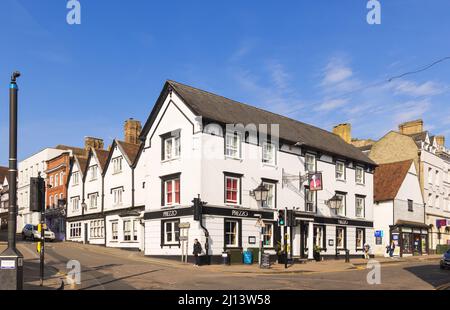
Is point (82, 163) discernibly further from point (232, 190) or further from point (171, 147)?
point (232, 190)

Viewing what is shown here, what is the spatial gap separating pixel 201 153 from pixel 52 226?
109ft

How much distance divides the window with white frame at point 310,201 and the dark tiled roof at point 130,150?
48.8ft

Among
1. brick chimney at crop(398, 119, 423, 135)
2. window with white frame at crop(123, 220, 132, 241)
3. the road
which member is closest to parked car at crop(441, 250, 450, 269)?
the road

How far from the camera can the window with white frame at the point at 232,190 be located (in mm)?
31250

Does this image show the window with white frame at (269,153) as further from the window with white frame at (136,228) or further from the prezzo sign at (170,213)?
the window with white frame at (136,228)

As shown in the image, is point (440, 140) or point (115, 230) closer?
point (115, 230)

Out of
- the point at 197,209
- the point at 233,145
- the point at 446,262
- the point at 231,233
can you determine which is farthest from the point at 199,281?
the point at 446,262

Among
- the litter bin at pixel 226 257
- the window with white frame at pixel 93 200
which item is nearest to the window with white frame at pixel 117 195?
the window with white frame at pixel 93 200

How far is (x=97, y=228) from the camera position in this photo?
46.5m

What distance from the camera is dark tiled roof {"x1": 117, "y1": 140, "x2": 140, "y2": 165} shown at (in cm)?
4284

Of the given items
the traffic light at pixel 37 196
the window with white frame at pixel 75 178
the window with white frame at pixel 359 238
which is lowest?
the window with white frame at pixel 359 238

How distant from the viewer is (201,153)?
30.0 metres

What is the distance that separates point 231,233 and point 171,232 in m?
3.84

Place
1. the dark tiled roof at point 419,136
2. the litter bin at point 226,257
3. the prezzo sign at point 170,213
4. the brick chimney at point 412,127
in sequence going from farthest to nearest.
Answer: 1. the brick chimney at point 412,127
2. the dark tiled roof at point 419,136
3. the prezzo sign at point 170,213
4. the litter bin at point 226,257
